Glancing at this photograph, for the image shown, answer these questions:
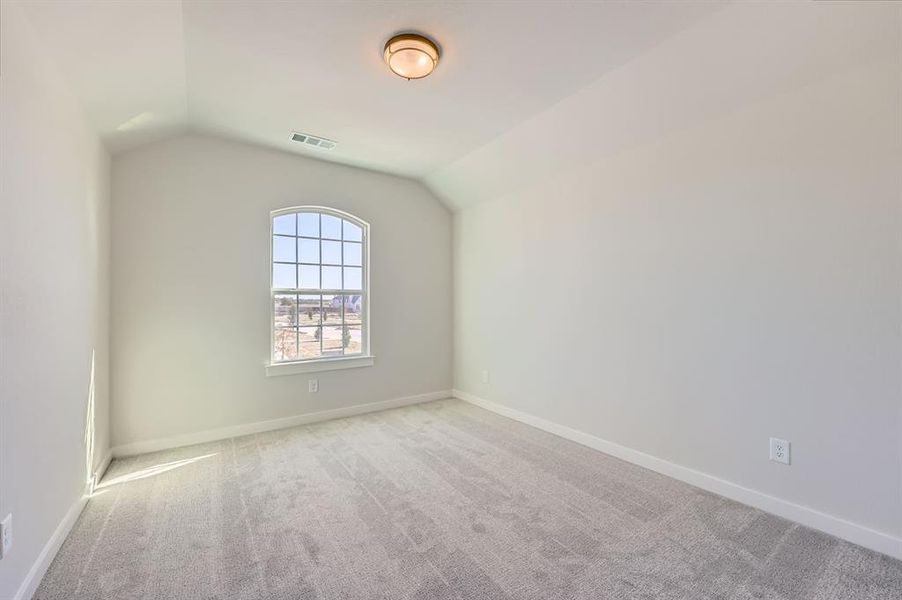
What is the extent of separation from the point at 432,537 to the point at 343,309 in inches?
104

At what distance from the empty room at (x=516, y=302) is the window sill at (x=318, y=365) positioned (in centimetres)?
3

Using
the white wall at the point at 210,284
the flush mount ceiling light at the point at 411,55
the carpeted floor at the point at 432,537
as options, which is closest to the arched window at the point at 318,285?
the white wall at the point at 210,284

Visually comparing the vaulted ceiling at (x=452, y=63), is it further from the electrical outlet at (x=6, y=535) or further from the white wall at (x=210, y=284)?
the electrical outlet at (x=6, y=535)

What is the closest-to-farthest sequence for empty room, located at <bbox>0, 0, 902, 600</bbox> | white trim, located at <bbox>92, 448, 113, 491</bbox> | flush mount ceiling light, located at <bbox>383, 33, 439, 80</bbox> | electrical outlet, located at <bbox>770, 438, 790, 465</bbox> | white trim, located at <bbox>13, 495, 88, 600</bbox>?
white trim, located at <bbox>13, 495, 88, 600</bbox>
empty room, located at <bbox>0, 0, 902, 600</bbox>
flush mount ceiling light, located at <bbox>383, 33, 439, 80</bbox>
electrical outlet, located at <bbox>770, 438, 790, 465</bbox>
white trim, located at <bbox>92, 448, 113, 491</bbox>

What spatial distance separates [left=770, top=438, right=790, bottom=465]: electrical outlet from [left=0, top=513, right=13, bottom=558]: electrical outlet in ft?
11.6

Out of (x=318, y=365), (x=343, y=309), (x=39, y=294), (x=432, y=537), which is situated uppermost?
(x=39, y=294)

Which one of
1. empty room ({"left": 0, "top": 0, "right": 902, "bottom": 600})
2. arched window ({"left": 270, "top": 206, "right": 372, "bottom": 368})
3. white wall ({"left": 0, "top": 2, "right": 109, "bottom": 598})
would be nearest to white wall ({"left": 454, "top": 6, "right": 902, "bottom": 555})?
empty room ({"left": 0, "top": 0, "right": 902, "bottom": 600})

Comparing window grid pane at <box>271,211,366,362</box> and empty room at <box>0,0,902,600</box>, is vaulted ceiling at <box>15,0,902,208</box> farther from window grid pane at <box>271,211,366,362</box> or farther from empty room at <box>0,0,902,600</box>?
window grid pane at <box>271,211,366,362</box>

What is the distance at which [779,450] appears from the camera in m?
2.23

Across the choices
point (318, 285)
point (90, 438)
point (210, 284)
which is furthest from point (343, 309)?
point (90, 438)

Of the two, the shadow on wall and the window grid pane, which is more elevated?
the window grid pane

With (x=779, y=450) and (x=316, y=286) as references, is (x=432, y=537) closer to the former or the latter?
(x=779, y=450)

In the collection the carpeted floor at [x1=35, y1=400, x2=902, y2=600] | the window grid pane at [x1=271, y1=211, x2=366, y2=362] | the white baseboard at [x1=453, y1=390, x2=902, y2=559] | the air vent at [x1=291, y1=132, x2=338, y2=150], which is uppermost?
the air vent at [x1=291, y1=132, x2=338, y2=150]

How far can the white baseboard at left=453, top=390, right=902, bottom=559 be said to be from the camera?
190 centimetres
